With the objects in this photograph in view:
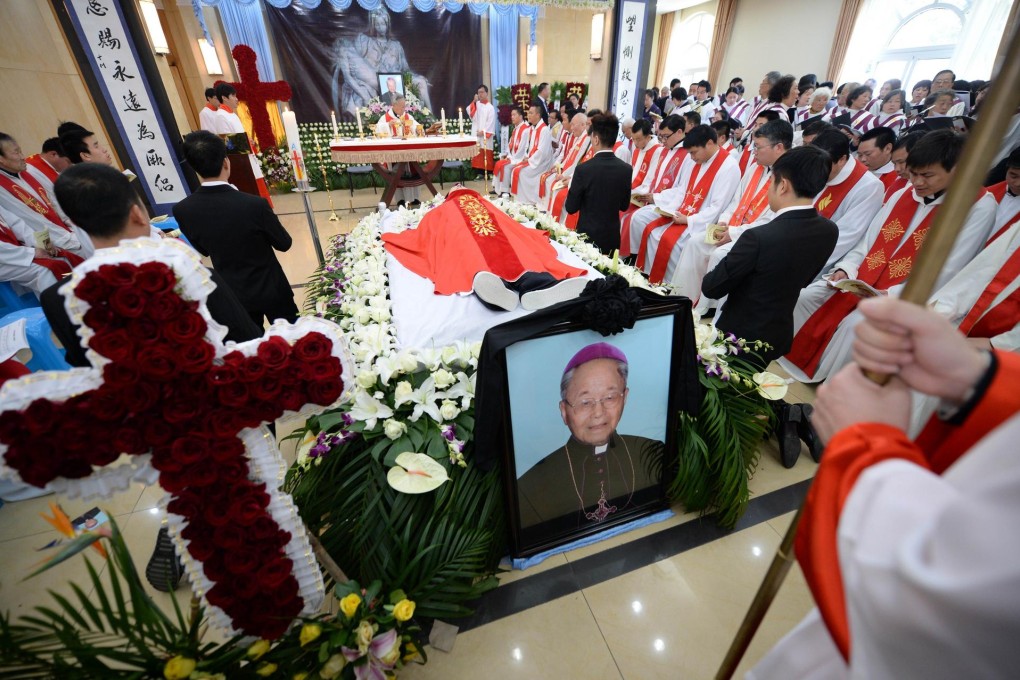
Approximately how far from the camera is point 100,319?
0.83m

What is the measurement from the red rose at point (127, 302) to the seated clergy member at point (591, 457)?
1155 millimetres

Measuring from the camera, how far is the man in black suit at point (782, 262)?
1.96 meters

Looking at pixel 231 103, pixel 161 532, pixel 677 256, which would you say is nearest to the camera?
pixel 161 532

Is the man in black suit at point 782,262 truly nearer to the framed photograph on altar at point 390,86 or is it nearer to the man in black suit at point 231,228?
the man in black suit at point 231,228

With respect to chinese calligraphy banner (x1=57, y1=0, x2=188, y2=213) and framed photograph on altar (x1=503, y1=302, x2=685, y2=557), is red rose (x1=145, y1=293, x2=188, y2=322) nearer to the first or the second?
framed photograph on altar (x1=503, y1=302, x2=685, y2=557)

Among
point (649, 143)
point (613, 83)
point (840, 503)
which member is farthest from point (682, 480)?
point (613, 83)

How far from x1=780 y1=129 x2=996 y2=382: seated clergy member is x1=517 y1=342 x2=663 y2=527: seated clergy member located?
66.3 inches

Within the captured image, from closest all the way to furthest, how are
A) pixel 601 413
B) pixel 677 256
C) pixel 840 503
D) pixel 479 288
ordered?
pixel 840 503
pixel 601 413
pixel 479 288
pixel 677 256

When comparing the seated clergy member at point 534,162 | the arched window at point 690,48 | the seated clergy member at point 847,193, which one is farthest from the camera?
the arched window at point 690,48

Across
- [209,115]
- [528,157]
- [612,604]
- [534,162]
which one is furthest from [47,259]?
[528,157]

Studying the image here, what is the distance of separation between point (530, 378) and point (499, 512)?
23.1 inches

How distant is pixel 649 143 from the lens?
16.9 feet

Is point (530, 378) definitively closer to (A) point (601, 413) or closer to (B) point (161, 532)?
(A) point (601, 413)

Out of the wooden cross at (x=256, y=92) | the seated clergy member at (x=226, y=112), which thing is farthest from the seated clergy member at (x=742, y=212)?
the wooden cross at (x=256, y=92)
